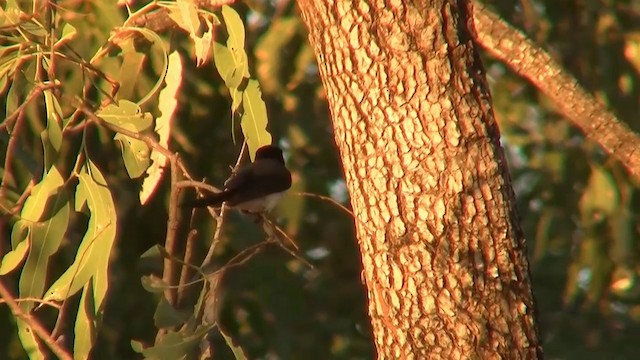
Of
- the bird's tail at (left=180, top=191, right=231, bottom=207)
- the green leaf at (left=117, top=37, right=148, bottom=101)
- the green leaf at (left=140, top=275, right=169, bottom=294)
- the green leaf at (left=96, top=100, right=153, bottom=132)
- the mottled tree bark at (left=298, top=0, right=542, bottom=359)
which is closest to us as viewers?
the mottled tree bark at (left=298, top=0, right=542, bottom=359)

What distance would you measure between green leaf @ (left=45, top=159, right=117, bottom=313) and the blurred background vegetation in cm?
118

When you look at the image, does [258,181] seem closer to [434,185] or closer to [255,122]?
[255,122]

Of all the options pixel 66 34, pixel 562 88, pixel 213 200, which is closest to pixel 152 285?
pixel 213 200

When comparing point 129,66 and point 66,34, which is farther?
point 129,66

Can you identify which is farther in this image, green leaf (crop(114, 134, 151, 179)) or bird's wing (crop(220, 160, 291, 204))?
bird's wing (crop(220, 160, 291, 204))

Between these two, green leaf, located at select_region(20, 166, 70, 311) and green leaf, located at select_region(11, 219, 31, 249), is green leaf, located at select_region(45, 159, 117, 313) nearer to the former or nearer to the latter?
green leaf, located at select_region(20, 166, 70, 311)

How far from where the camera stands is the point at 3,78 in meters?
3.21

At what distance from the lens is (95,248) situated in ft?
10.1

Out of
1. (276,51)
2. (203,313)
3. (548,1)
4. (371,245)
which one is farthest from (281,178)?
(548,1)

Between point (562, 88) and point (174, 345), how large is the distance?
3.74 feet

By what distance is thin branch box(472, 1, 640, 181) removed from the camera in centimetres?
294

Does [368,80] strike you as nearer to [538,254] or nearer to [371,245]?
[371,245]

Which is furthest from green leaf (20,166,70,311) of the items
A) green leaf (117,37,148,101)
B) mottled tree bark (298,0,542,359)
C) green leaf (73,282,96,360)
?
mottled tree bark (298,0,542,359)

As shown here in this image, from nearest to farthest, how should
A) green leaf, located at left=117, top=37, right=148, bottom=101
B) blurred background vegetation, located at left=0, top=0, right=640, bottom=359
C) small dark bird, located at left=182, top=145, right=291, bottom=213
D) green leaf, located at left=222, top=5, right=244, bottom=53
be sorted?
1. green leaf, located at left=222, top=5, right=244, bottom=53
2. green leaf, located at left=117, top=37, right=148, bottom=101
3. small dark bird, located at left=182, top=145, right=291, bottom=213
4. blurred background vegetation, located at left=0, top=0, right=640, bottom=359
